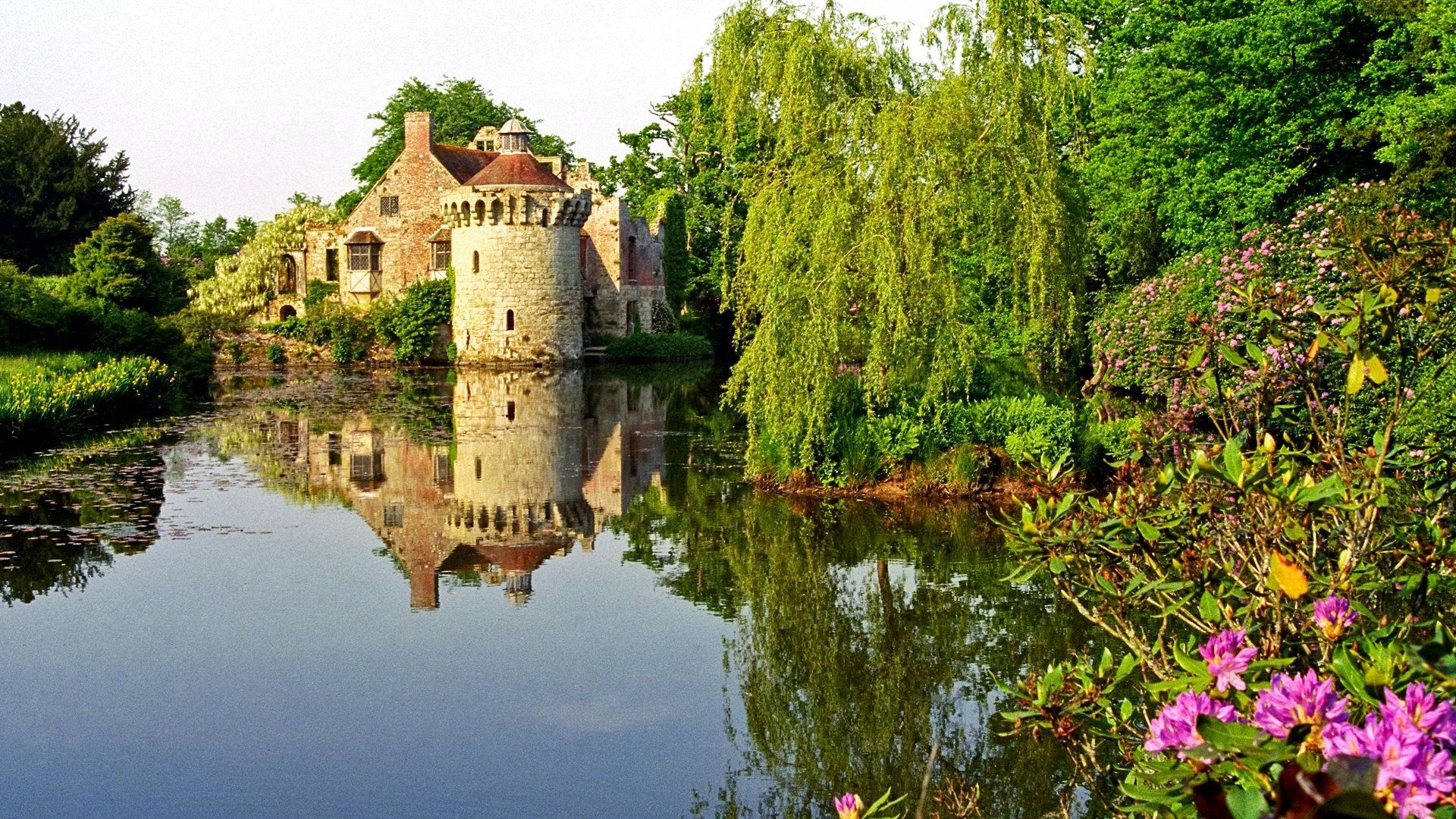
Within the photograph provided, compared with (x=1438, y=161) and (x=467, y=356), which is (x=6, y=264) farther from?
(x=1438, y=161)

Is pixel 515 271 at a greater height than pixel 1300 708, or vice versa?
pixel 515 271

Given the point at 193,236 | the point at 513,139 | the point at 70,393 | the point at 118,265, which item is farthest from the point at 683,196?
the point at 193,236

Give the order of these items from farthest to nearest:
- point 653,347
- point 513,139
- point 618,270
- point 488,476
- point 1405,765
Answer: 1. point 618,270
2. point 653,347
3. point 513,139
4. point 488,476
5. point 1405,765

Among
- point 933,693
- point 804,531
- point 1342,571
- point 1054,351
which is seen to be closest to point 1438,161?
point 1054,351

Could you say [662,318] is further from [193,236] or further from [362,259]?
[193,236]

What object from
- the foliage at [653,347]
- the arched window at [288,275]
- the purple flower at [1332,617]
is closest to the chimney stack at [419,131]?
the arched window at [288,275]

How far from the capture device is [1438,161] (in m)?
16.8

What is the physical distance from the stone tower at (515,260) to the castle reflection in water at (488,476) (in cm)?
1115

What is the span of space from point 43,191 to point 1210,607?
53.2 m

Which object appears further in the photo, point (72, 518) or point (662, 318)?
point (662, 318)

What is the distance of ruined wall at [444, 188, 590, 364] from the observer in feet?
132

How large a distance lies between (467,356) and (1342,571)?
3885 centimetres

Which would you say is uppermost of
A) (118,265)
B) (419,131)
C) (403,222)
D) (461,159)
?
(419,131)

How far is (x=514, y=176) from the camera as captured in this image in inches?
1578
